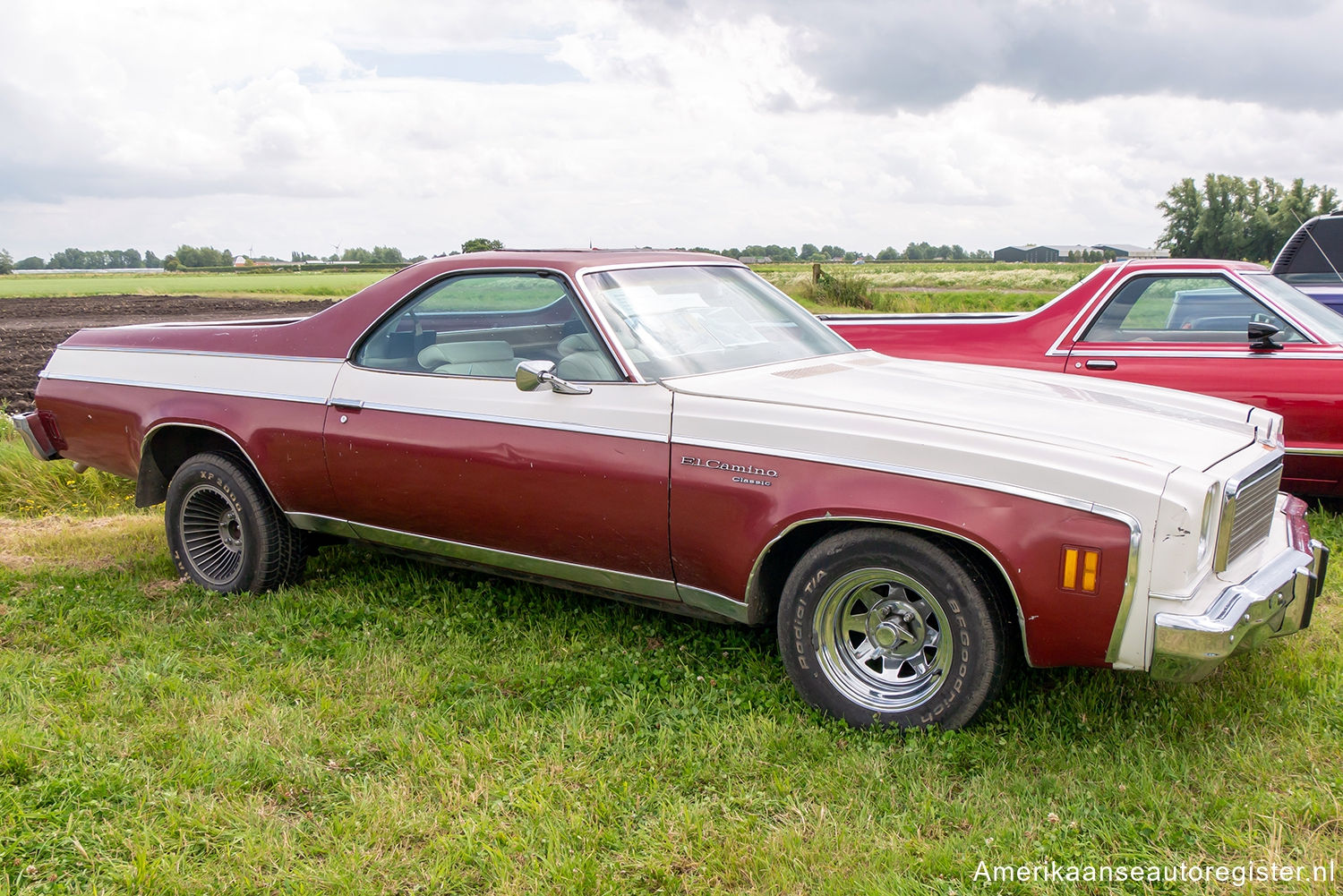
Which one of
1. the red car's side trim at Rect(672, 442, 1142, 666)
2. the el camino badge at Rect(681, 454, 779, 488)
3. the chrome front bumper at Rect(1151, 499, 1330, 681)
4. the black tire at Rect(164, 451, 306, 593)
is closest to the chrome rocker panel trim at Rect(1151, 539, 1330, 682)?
the chrome front bumper at Rect(1151, 499, 1330, 681)

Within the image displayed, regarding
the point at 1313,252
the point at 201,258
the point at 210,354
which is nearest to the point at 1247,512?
the point at 210,354

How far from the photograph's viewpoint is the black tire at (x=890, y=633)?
3.14 metres

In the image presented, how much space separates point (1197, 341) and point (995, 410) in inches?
125

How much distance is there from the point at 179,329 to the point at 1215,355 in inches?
219

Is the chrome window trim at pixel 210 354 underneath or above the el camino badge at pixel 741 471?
above

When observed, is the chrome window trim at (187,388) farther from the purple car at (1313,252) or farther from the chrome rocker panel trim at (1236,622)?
the purple car at (1313,252)

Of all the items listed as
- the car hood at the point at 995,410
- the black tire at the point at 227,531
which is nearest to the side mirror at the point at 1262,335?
the car hood at the point at 995,410

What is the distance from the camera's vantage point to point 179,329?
5062 mm

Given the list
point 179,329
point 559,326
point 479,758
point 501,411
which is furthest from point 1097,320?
point 179,329

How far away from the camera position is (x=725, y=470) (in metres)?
3.47

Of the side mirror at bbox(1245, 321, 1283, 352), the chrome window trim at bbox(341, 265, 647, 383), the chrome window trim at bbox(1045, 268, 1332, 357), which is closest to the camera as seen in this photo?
the chrome window trim at bbox(341, 265, 647, 383)

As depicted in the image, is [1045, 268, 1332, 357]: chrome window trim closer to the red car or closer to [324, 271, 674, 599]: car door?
the red car

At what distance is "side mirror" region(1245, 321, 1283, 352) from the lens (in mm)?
5652

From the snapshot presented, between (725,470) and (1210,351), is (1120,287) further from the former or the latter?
(725,470)
